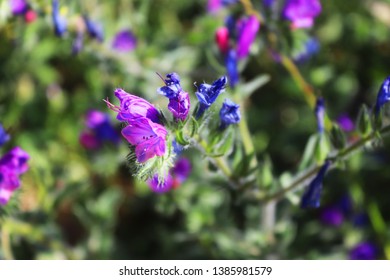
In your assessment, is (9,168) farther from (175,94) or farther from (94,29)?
(94,29)

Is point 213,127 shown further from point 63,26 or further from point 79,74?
point 79,74

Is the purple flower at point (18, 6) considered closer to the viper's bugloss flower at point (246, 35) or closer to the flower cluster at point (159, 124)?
the viper's bugloss flower at point (246, 35)

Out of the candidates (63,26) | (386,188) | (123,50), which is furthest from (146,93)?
(386,188)

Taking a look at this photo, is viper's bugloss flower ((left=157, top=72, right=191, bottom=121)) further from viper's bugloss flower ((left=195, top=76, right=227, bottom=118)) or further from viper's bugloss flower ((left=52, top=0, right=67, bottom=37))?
viper's bugloss flower ((left=52, top=0, right=67, bottom=37))

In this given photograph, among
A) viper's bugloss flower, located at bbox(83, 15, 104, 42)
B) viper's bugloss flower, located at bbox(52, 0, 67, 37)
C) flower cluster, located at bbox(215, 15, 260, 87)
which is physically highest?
viper's bugloss flower, located at bbox(83, 15, 104, 42)

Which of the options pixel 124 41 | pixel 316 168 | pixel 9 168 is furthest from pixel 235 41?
pixel 9 168

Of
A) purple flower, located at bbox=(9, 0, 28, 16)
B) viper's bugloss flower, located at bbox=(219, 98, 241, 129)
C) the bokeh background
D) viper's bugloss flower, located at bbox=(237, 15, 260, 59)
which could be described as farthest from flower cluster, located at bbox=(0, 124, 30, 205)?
viper's bugloss flower, located at bbox=(237, 15, 260, 59)
